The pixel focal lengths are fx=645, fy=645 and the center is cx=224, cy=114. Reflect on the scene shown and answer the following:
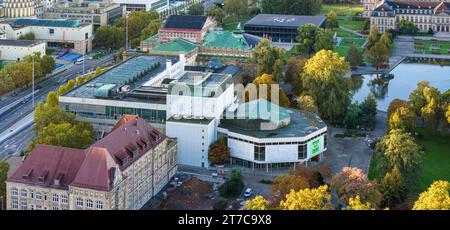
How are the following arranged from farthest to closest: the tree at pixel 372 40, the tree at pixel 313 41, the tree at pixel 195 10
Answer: the tree at pixel 195 10 → the tree at pixel 372 40 → the tree at pixel 313 41

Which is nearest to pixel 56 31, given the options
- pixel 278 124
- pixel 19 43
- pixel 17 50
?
pixel 19 43

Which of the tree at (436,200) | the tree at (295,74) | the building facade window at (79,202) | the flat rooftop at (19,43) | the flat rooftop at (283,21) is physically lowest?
the building facade window at (79,202)

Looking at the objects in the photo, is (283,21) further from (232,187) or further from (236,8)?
(232,187)

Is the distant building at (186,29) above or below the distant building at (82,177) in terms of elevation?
above

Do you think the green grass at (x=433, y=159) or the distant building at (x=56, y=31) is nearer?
the green grass at (x=433, y=159)

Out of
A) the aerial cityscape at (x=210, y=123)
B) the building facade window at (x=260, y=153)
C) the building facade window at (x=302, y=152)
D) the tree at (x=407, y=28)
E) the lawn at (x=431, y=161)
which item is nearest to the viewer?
the aerial cityscape at (x=210, y=123)

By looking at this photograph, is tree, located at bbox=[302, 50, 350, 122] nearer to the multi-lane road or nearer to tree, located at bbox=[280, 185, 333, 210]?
the multi-lane road

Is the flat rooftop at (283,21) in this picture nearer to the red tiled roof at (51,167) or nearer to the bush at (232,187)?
the bush at (232,187)

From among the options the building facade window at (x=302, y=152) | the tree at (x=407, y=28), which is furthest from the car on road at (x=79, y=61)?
the tree at (x=407, y=28)

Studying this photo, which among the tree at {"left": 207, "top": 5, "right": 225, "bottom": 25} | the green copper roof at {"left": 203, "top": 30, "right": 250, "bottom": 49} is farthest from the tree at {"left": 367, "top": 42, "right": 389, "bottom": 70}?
the tree at {"left": 207, "top": 5, "right": 225, "bottom": 25}
